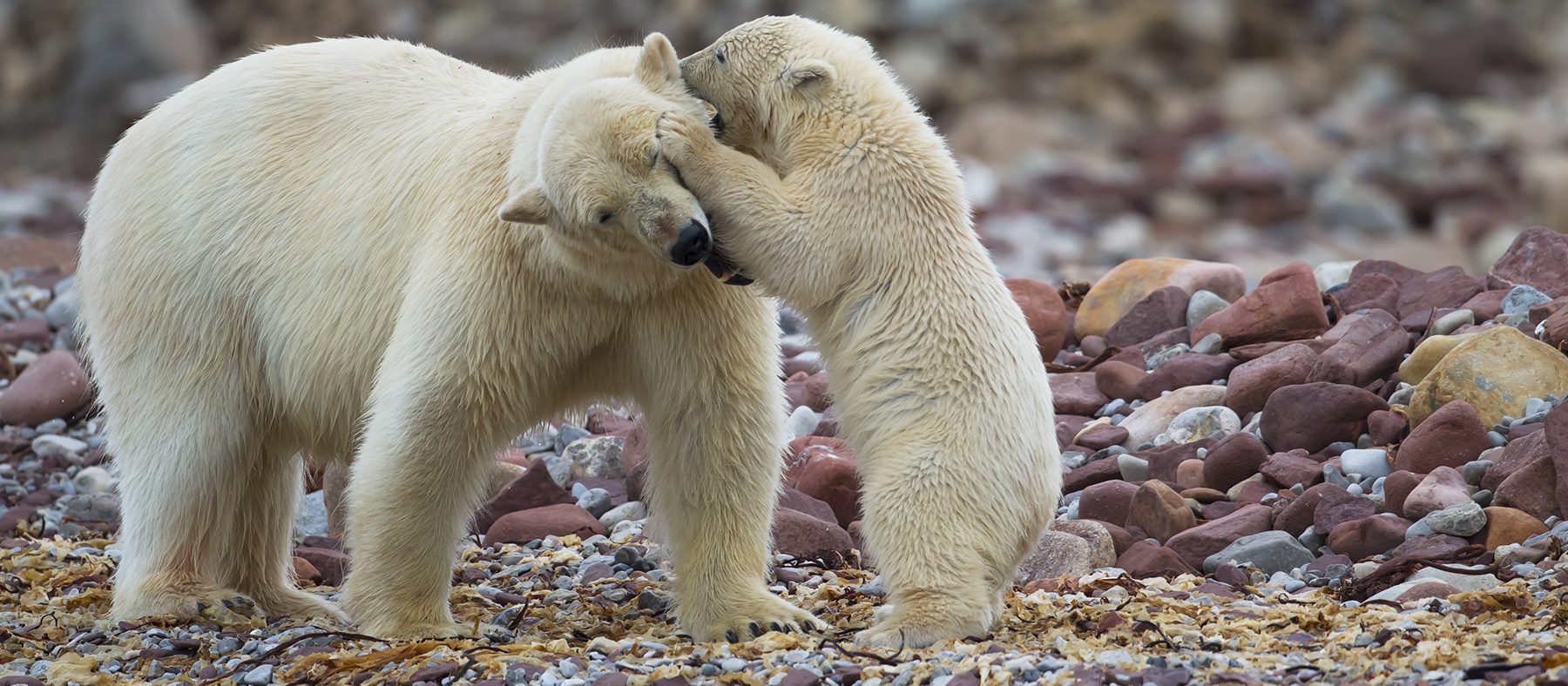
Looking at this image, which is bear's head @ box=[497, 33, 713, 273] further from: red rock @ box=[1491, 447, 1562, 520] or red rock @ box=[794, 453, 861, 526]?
red rock @ box=[1491, 447, 1562, 520]

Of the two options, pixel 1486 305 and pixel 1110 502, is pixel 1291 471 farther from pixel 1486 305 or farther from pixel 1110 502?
pixel 1486 305

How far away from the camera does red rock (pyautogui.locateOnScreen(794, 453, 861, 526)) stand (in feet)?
21.2

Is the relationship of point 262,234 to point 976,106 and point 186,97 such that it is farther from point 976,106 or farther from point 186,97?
point 976,106

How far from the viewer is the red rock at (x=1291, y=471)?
6.09 metres

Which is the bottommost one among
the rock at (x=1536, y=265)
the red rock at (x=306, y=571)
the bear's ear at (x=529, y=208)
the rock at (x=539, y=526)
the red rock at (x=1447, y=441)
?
the red rock at (x=306, y=571)

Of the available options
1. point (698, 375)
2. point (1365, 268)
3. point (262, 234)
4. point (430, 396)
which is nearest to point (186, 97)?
point (262, 234)

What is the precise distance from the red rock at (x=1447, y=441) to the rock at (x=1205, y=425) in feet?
2.57

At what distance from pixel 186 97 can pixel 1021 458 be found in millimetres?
3187

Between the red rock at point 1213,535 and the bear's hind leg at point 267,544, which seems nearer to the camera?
the red rock at point 1213,535

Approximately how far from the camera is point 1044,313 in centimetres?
775

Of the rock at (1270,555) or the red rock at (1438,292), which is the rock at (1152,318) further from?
the rock at (1270,555)

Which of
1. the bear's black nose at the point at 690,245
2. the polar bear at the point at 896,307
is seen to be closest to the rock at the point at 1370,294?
the polar bear at the point at 896,307

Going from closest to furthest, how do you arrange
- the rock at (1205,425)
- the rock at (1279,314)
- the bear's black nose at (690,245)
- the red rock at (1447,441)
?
the bear's black nose at (690,245) < the red rock at (1447,441) < the rock at (1205,425) < the rock at (1279,314)

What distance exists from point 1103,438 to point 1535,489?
1.68 m
